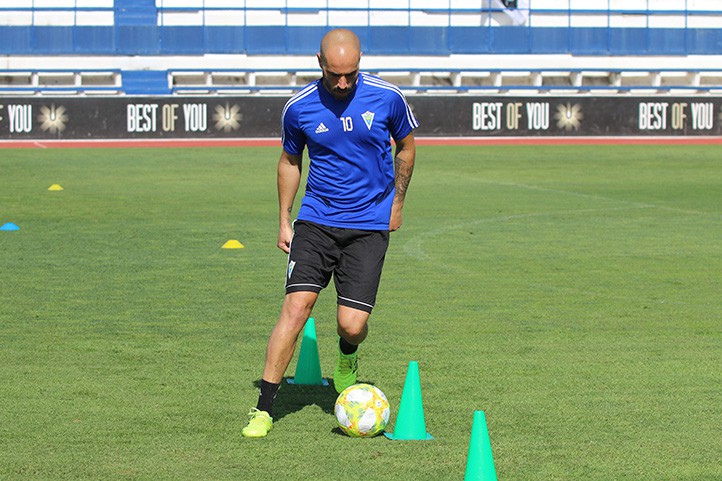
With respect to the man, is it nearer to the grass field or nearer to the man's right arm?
the man's right arm

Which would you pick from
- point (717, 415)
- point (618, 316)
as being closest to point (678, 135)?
point (618, 316)

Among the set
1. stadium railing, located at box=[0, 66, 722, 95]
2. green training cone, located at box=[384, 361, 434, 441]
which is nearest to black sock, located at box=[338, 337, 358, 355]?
green training cone, located at box=[384, 361, 434, 441]

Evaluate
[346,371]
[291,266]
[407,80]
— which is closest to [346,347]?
[346,371]

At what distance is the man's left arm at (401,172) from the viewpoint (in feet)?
22.6

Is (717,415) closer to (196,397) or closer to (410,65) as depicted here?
(196,397)

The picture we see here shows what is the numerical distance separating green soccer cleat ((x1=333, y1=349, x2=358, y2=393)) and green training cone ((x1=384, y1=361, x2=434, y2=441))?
2.82 ft

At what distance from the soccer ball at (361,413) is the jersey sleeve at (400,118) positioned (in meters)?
1.41

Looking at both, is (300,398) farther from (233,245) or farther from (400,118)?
(233,245)

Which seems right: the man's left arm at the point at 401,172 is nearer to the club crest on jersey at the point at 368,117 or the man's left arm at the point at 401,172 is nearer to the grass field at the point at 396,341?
the club crest on jersey at the point at 368,117

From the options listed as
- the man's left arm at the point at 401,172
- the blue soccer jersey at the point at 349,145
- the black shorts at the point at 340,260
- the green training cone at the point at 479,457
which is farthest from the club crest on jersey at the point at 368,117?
the green training cone at the point at 479,457

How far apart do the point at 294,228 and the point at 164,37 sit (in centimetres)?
4611

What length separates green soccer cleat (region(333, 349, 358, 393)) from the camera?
23.4 ft

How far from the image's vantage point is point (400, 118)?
6703 mm

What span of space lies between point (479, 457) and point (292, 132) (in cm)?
225
